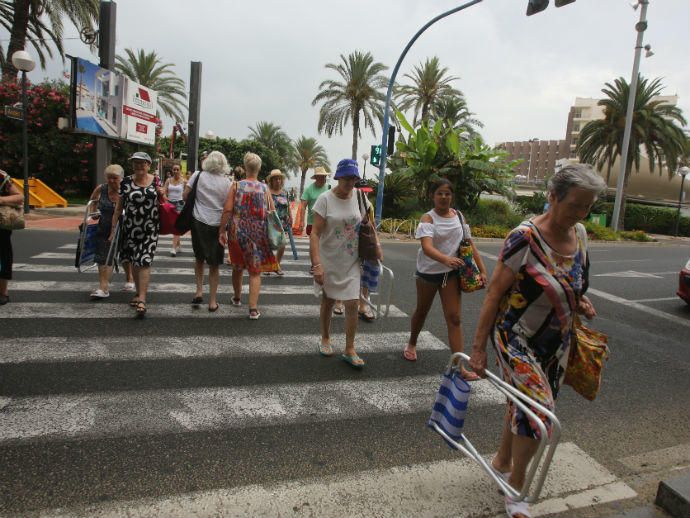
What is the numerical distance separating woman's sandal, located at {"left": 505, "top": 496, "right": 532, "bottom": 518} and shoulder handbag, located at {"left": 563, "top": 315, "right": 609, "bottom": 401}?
2.07 ft

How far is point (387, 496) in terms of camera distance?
2545mm

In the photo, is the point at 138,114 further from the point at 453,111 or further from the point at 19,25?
the point at 453,111

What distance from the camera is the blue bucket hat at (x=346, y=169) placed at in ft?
12.9

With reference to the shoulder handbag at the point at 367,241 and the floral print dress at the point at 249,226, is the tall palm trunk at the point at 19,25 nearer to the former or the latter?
the floral print dress at the point at 249,226

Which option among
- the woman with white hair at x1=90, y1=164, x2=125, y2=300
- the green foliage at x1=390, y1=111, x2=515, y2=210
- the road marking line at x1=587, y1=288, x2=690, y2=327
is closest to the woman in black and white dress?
the woman with white hair at x1=90, y1=164, x2=125, y2=300

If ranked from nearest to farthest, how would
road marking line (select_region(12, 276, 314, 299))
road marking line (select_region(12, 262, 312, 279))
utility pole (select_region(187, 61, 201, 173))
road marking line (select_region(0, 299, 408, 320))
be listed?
1. road marking line (select_region(0, 299, 408, 320))
2. road marking line (select_region(12, 276, 314, 299))
3. road marking line (select_region(12, 262, 312, 279))
4. utility pole (select_region(187, 61, 201, 173))

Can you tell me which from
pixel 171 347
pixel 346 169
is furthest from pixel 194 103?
pixel 346 169

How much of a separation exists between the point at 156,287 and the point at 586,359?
5722mm

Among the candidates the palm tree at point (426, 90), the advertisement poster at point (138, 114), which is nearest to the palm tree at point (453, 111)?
the palm tree at point (426, 90)

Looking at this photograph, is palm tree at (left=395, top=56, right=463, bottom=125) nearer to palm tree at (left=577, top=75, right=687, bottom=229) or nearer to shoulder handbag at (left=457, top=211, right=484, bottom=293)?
palm tree at (left=577, top=75, right=687, bottom=229)

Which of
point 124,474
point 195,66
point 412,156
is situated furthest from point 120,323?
point 195,66

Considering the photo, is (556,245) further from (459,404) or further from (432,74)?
(432,74)

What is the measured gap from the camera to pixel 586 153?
109 feet

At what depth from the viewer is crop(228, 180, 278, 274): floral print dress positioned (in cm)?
529
